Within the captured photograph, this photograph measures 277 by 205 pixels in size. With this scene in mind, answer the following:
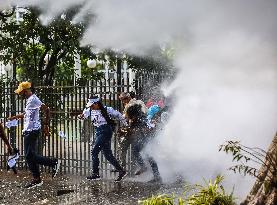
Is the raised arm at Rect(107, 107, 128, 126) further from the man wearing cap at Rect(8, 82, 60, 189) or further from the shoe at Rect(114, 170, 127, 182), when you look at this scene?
the man wearing cap at Rect(8, 82, 60, 189)

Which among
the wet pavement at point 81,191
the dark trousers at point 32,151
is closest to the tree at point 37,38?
the dark trousers at point 32,151

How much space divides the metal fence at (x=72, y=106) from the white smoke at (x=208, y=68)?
1219 mm

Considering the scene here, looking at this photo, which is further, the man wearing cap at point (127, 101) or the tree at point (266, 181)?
the man wearing cap at point (127, 101)

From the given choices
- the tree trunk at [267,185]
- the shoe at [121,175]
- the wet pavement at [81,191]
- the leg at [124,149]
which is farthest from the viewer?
the leg at [124,149]

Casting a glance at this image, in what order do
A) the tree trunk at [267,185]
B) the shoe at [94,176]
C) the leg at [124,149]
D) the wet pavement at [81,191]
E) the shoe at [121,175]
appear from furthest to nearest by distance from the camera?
the leg at [124,149]
the shoe at [94,176]
the shoe at [121,175]
the wet pavement at [81,191]
the tree trunk at [267,185]

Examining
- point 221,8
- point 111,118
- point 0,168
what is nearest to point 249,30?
point 221,8

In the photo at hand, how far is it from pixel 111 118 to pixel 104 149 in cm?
61

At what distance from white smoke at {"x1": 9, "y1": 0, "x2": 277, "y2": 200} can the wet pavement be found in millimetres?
1143

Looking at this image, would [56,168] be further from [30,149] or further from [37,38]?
[37,38]

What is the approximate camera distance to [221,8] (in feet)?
25.5

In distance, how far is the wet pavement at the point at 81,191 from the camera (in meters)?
8.20

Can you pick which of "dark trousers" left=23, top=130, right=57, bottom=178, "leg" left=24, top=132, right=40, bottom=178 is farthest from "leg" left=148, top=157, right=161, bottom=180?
"leg" left=24, top=132, right=40, bottom=178

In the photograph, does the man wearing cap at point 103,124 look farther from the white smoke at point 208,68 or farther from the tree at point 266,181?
the tree at point 266,181

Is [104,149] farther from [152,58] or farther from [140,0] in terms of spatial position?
[152,58]
